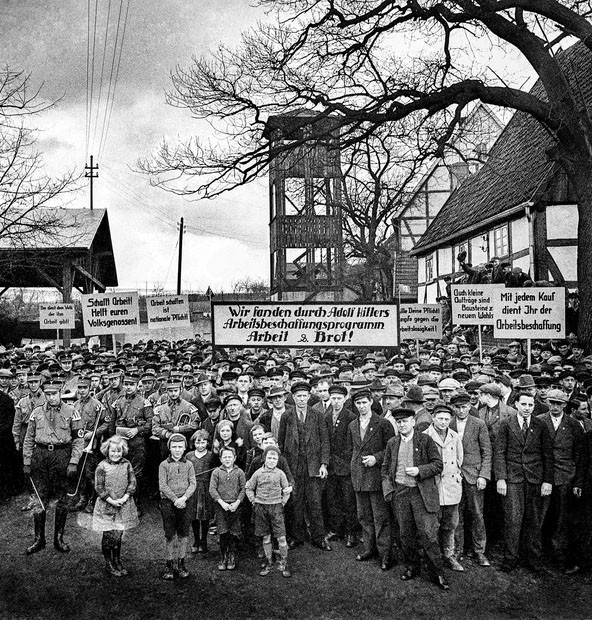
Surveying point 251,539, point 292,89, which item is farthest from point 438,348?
point 251,539

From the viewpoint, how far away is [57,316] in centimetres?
1759

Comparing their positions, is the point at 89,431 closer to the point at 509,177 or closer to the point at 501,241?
the point at 501,241

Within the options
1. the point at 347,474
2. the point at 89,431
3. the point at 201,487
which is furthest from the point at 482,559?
the point at 89,431

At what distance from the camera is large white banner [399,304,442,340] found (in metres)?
14.7

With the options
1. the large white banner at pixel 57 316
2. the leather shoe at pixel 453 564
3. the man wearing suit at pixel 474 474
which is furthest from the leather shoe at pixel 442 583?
the large white banner at pixel 57 316

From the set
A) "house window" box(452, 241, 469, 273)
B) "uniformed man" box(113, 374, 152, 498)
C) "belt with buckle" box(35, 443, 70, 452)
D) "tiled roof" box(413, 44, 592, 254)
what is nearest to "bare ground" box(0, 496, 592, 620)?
"belt with buckle" box(35, 443, 70, 452)

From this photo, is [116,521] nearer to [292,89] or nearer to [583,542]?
[583,542]

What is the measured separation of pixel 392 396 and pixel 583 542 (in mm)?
2683

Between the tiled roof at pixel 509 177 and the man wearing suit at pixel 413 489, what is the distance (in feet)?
36.2

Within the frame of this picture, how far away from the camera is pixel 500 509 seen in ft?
23.9

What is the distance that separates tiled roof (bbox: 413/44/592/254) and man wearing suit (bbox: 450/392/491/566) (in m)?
10.5

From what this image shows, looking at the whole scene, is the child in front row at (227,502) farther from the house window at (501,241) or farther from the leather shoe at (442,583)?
the house window at (501,241)

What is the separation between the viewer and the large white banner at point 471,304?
1343 cm

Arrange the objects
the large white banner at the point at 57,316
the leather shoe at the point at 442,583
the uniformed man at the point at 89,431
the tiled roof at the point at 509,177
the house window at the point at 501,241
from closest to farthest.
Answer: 1. the leather shoe at the point at 442,583
2. the uniformed man at the point at 89,431
3. the large white banner at the point at 57,316
4. the tiled roof at the point at 509,177
5. the house window at the point at 501,241
